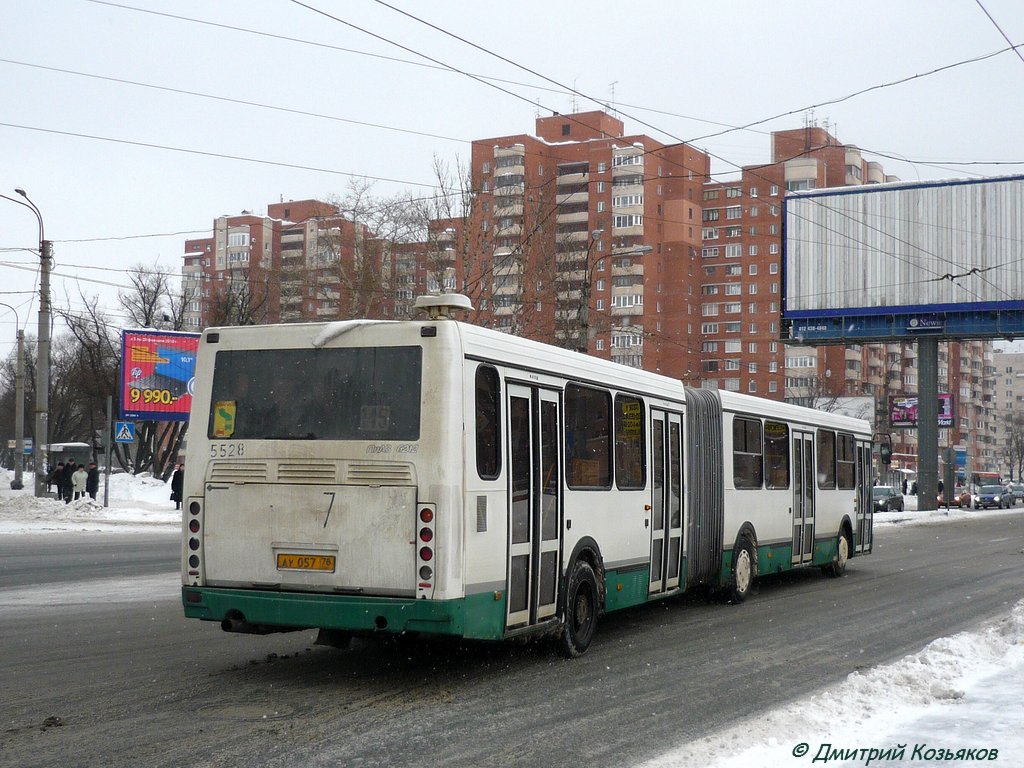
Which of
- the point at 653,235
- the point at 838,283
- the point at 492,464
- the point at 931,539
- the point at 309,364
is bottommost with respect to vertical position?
the point at 931,539

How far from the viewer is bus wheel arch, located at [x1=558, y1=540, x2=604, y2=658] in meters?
10.3

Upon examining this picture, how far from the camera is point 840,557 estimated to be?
19969 millimetres

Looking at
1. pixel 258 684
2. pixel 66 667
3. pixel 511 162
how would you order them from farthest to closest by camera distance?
1. pixel 511 162
2. pixel 66 667
3. pixel 258 684

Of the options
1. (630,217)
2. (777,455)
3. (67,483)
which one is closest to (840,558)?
(777,455)

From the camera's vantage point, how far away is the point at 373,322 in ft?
29.7

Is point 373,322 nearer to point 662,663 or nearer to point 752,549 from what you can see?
point 662,663

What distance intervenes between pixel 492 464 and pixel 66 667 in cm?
383

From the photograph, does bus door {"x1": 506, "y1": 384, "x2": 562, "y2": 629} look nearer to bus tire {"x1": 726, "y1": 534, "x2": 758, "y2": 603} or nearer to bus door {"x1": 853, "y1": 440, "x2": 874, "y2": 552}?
bus tire {"x1": 726, "y1": 534, "x2": 758, "y2": 603}

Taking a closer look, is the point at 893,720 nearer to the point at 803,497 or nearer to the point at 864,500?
the point at 803,497

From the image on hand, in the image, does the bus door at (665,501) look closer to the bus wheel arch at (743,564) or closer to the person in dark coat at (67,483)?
the bus wheel arch at (743,564)

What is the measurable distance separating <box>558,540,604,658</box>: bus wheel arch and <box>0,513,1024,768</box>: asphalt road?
20 cm

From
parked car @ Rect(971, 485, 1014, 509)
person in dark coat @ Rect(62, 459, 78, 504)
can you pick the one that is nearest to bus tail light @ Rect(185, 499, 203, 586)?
person in dark coat @ Rect(62, 459, 78, 504)

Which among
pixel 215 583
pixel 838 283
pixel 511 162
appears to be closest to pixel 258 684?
pixel 215 583

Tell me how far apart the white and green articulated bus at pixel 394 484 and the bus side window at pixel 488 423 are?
0.02 metres
